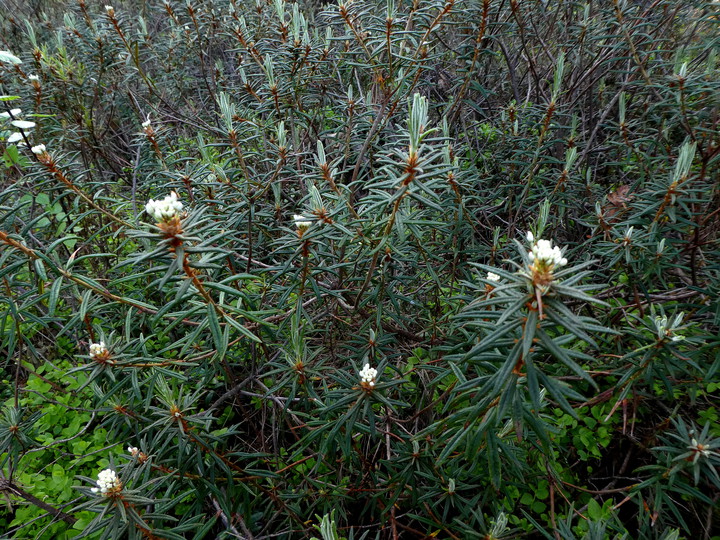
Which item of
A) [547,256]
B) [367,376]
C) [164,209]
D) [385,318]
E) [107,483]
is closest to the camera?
[547,256]

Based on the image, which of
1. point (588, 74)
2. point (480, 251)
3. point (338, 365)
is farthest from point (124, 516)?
point (588, 74)

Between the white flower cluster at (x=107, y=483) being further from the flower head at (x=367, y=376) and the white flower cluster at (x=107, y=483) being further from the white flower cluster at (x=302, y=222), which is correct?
the white flower cluster at (x=302, y=222)

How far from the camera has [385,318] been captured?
9.22ft

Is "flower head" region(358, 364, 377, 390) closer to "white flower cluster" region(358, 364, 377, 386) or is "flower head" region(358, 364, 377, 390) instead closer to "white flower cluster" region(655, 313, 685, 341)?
"white flower cluster" region(358, 364, 377, 386)

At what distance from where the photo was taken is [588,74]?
133 inches

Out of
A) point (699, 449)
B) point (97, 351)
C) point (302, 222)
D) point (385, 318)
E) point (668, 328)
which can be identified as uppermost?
point (302, 222)

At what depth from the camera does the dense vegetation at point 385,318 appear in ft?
5.82

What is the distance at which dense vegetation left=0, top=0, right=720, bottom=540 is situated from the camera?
177 cm

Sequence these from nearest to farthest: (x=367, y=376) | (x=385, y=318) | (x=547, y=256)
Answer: (x=547, y=256), (x=367, y=376), (x=385, y=318)

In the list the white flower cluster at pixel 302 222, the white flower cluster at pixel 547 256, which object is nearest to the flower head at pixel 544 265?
the white flower cluster at pixel 547 256

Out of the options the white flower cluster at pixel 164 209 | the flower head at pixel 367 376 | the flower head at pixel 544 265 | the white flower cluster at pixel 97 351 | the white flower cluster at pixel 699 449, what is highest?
the white flower cluster at pixel 164 209

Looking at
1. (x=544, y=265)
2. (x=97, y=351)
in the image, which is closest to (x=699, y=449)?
(x=544, y=265)

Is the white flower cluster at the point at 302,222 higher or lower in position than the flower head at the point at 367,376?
higher

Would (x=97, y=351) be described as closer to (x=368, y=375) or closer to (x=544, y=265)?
(x=368, y=375)
